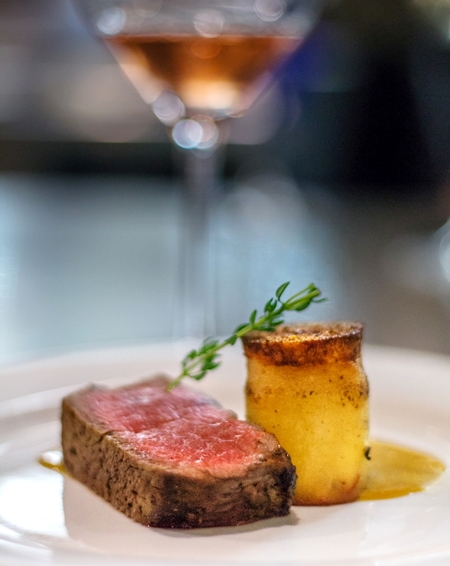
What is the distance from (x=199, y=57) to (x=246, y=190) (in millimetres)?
3596

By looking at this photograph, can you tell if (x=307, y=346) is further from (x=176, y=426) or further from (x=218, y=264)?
(x=218, y=264)

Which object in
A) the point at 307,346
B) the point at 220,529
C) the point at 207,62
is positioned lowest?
the point at 220,529

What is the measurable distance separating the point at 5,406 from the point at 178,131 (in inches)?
55.0

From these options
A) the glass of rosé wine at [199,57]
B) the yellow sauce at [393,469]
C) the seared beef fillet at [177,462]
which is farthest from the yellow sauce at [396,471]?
the glass of rosé wine at [199,57]

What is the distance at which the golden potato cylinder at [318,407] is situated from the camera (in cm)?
130

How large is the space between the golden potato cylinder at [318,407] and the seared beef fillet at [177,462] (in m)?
0.07

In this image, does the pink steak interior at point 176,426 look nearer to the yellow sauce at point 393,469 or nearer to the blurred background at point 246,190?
the yellow sauce at point 393,469

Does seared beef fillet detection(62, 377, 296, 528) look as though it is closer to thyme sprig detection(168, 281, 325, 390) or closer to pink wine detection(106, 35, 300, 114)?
thyme sprig detection(168, 281, 325, 390)

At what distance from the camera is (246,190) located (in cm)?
609

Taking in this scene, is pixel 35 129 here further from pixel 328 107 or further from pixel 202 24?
pixel 202 24

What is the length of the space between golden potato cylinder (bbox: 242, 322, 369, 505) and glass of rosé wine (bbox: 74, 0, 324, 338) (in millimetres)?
1098

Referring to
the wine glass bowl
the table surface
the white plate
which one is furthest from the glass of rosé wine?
the white plate

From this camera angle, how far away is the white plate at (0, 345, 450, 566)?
102 centimetres

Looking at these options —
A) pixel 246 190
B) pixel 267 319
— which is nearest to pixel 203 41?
pixel 267 319
